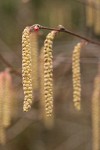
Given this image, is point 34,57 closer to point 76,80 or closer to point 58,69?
point 76,80

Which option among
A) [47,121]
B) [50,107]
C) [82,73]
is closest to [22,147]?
[82,73]

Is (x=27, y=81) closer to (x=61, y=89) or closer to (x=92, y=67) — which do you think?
(x=61, y=89)

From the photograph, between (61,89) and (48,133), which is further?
(48,133)

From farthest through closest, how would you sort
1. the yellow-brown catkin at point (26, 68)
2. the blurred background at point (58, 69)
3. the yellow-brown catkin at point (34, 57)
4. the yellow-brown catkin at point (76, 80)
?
the blurred background at point (58, 69) → the yellow-brown catkin at point (34, 57) → the yellow-brown catkin at point (76, 80) → the yellow-brown catkin at point (26, 68)

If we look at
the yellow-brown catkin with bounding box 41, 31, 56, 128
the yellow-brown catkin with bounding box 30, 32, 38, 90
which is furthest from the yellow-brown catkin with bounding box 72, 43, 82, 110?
the yellow-brown catkin with bounding box 30, 32, 38, 90

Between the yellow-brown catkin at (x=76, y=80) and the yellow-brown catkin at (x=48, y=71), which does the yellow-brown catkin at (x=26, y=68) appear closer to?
the yellow-brown catkin at (x=48, y=71)

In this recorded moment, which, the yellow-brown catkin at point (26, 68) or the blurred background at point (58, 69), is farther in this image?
the blurred background at point (58, 69)

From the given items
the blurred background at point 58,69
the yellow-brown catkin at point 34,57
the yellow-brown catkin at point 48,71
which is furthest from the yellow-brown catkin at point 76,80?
the blurred background at point 58,69

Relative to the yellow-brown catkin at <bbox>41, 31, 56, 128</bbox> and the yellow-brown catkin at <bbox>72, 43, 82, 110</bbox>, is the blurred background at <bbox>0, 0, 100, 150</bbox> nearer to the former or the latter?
the yellow-brown catkin at <bbox>72, 43, 82, 110</bbox>

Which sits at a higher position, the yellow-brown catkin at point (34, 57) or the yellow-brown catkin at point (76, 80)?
the yellow-brown catkin at point (34, 57)
